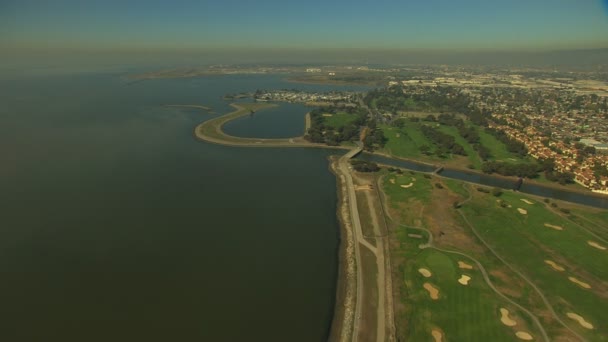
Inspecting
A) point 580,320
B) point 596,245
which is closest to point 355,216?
point 580,320

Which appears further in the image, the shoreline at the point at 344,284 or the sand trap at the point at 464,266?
the sand trap at the point at 464,266

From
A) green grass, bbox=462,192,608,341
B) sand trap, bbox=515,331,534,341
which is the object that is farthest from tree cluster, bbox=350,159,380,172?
sand trap, bbox=515,331,534,341

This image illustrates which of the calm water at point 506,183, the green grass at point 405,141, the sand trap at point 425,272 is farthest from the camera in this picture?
the green grass at point 405,141

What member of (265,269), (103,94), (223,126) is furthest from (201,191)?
(103,94)

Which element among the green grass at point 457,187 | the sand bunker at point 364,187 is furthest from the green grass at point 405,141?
the sand bunker at point 364,187

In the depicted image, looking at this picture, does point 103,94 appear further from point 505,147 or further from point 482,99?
point 482,99

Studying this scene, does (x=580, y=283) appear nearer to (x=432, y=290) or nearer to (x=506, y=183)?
(x=432, y=290)

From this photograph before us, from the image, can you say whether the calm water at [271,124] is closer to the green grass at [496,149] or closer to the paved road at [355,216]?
the paved road at [355,216]
